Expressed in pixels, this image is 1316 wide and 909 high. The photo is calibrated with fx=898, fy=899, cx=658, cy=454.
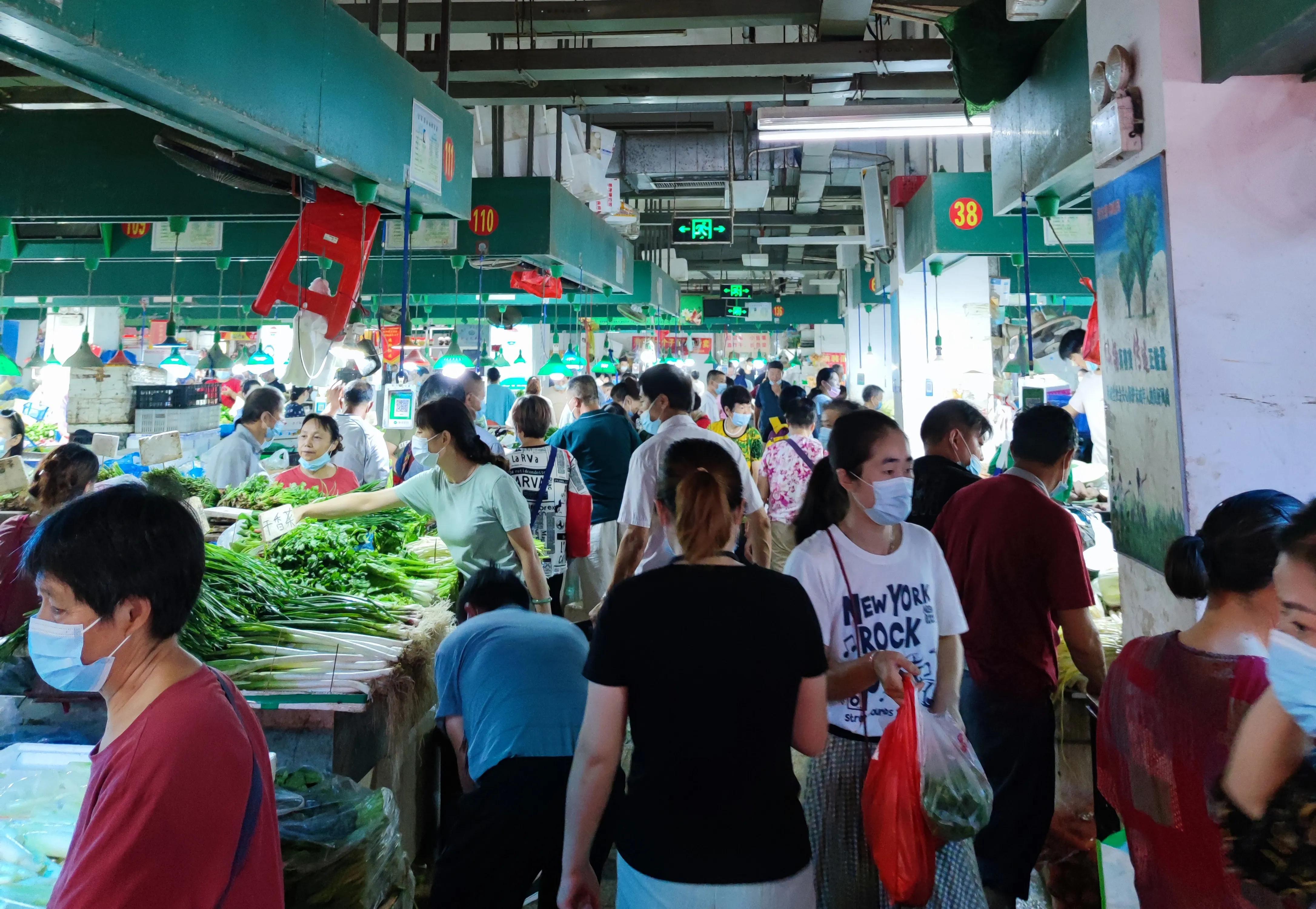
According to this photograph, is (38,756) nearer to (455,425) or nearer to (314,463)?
(455,425)

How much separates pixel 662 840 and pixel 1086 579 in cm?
Result: 193

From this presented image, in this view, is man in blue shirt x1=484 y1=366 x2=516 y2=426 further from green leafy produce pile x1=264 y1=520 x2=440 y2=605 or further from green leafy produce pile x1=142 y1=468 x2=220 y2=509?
green leafy produce pile x1=264 y1=520 x2=440 y2=605

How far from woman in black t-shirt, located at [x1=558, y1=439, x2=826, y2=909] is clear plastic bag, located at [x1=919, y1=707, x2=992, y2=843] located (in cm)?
35

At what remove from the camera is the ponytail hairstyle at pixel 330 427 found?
6.17 m

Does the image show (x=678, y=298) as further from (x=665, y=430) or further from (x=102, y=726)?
(x=102, y=726)

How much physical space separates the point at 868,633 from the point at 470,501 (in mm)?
2137

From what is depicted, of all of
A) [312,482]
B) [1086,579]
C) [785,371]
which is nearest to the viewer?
[1086,579]

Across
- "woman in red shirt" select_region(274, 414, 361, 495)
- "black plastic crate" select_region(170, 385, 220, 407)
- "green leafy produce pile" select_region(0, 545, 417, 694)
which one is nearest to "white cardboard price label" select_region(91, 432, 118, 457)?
"black plastic crate" select_region(170, 385, 220, 407)

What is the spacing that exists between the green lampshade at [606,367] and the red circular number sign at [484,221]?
11.3m

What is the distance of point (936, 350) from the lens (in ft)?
33.7

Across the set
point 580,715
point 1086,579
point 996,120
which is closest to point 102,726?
point 580,715

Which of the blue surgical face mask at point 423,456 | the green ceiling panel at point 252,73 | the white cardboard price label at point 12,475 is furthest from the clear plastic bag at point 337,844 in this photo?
the blue surgical face mask at point 423,456

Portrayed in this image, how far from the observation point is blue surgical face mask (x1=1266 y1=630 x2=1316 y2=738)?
4.27 feet

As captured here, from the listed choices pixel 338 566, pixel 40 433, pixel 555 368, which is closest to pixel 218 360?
pixel 40 433
